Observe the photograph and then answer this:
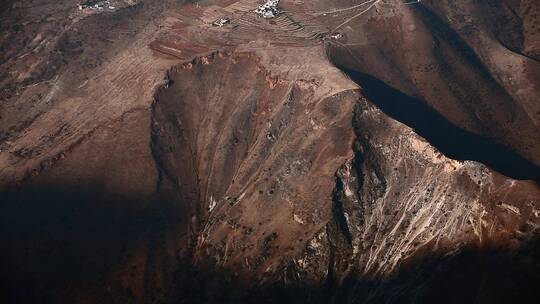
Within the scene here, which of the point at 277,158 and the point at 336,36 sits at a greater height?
the point at 336,36

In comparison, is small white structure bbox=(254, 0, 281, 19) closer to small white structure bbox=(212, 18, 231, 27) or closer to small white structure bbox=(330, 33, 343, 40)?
small white structure bbox=(212, 18, 231, 27)

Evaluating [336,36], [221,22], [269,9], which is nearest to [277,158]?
[336,36]

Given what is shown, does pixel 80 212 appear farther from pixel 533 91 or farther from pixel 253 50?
pixel 533 91

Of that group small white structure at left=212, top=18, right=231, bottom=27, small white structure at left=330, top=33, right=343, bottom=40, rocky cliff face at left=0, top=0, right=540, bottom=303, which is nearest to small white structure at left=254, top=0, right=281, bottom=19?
rocky cliff face at left=0, top=0, right=540, bottom=303

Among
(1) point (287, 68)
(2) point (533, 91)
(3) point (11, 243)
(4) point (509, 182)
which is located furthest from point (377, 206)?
(3) point (11, 243)

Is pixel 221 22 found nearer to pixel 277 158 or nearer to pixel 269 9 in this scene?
pixel 269 9

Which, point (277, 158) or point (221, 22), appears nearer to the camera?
point (277, 158)

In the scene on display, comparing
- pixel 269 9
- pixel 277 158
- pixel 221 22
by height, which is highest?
pixel 269 9

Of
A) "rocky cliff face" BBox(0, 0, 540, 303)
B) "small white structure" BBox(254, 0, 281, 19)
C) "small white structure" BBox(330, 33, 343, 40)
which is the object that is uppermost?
"small white structure" BBox(254, 0, 281, 19)
